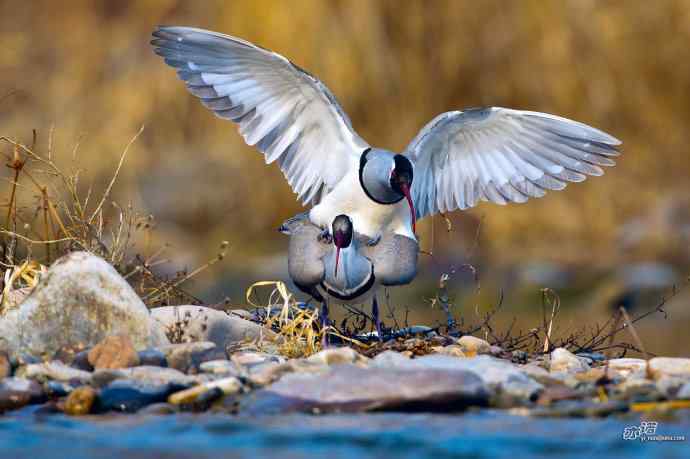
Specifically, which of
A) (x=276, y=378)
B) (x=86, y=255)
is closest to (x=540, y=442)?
(x=276, y=378)

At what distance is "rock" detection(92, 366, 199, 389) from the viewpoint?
17.1 ft

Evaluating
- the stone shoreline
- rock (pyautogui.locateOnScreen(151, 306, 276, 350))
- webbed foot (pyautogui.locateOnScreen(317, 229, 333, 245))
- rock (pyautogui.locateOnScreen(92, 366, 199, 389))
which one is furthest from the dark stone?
webbed foot (pyautogui.locateOnScreen(317, 229, 333, 245))

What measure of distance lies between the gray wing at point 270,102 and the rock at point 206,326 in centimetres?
103

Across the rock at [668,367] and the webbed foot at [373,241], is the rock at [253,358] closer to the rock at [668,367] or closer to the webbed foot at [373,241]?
the webbed foot at [373,241]

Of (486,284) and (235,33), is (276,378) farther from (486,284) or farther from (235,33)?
(235,33)

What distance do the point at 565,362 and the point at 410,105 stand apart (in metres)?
8.15

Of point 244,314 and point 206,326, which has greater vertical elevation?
point 244,314

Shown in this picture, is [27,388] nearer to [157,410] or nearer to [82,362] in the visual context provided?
[82,362]

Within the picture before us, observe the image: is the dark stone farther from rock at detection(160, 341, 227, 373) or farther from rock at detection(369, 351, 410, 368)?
rock at detection(369, 351, 410, 368)

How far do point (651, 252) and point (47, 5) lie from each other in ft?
24.8

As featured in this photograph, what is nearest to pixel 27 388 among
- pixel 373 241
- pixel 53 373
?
pixel 53 373

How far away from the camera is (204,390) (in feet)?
16.9

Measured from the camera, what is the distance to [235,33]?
46.5 ft

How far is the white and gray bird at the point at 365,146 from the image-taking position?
21.7 feet
